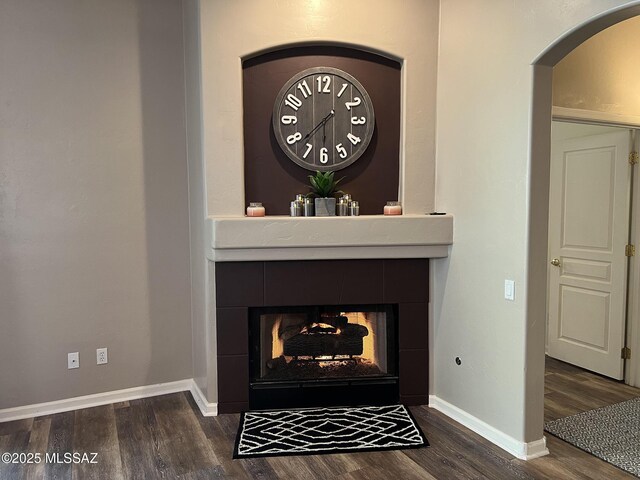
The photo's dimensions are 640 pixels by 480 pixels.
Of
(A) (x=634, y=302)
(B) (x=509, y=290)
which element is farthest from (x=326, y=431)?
(A) (x=634, y=302)

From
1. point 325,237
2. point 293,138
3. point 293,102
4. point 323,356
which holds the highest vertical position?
point 293,102

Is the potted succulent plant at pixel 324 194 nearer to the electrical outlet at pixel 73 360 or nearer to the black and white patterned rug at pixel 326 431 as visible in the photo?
the black and white patterned rug at pixel 326 431

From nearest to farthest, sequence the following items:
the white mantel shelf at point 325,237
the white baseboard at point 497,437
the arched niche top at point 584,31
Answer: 1. the arched niche top at point 584,31
2. the white baseboard at point 497,437
3. the white mantel shelf at point 325,237

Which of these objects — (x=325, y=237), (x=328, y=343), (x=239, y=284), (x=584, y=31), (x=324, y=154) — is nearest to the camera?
(x=584, y=31)

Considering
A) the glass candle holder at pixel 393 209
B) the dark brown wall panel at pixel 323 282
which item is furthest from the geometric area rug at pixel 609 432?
the glass candle holder at pixel 393 209

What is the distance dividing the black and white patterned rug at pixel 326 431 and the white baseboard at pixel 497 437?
0.95 ft

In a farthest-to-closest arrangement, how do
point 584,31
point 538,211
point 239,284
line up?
point 239,284 < point 538,211 < point 584,31

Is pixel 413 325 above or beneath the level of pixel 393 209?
beneath

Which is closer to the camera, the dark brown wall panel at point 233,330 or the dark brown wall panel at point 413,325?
the dark brown wall panel at point 233,330

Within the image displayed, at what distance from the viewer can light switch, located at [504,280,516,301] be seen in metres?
2.88

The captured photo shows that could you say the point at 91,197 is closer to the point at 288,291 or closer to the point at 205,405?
the point at 288,291

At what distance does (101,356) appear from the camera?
142 inches

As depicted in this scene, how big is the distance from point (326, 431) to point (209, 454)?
0.71 meters

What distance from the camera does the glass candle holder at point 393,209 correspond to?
3402 mm
